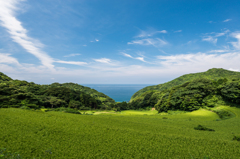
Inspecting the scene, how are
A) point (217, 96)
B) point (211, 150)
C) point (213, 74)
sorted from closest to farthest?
point (211, 150)
point (217, 96)
point (213, 74)

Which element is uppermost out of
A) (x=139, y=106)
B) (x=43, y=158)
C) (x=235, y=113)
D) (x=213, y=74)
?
(x=213, y=74)

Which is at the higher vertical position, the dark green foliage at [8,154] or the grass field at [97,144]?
the dark green foliage at [8,154]

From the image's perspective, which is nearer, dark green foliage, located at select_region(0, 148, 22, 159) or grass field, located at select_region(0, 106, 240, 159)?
dark green foliage, located at select_region(0, 148, 22, 159)

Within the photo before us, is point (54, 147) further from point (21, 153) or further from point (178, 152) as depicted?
point (178, 152)

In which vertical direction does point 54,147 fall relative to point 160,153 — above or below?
above

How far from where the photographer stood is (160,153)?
6512mm

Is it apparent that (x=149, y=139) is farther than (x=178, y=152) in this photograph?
Yes

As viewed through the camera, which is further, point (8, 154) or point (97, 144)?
point (97, 144)

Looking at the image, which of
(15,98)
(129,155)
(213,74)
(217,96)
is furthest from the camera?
(213,74)

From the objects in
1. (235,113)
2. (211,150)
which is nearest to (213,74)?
(235,113)

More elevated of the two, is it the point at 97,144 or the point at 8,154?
the point at 8,154

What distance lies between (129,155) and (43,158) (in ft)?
14.1

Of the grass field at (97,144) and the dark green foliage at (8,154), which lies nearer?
the dark green foliage at (8,154)

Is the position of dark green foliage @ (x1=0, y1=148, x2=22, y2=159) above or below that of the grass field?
above
